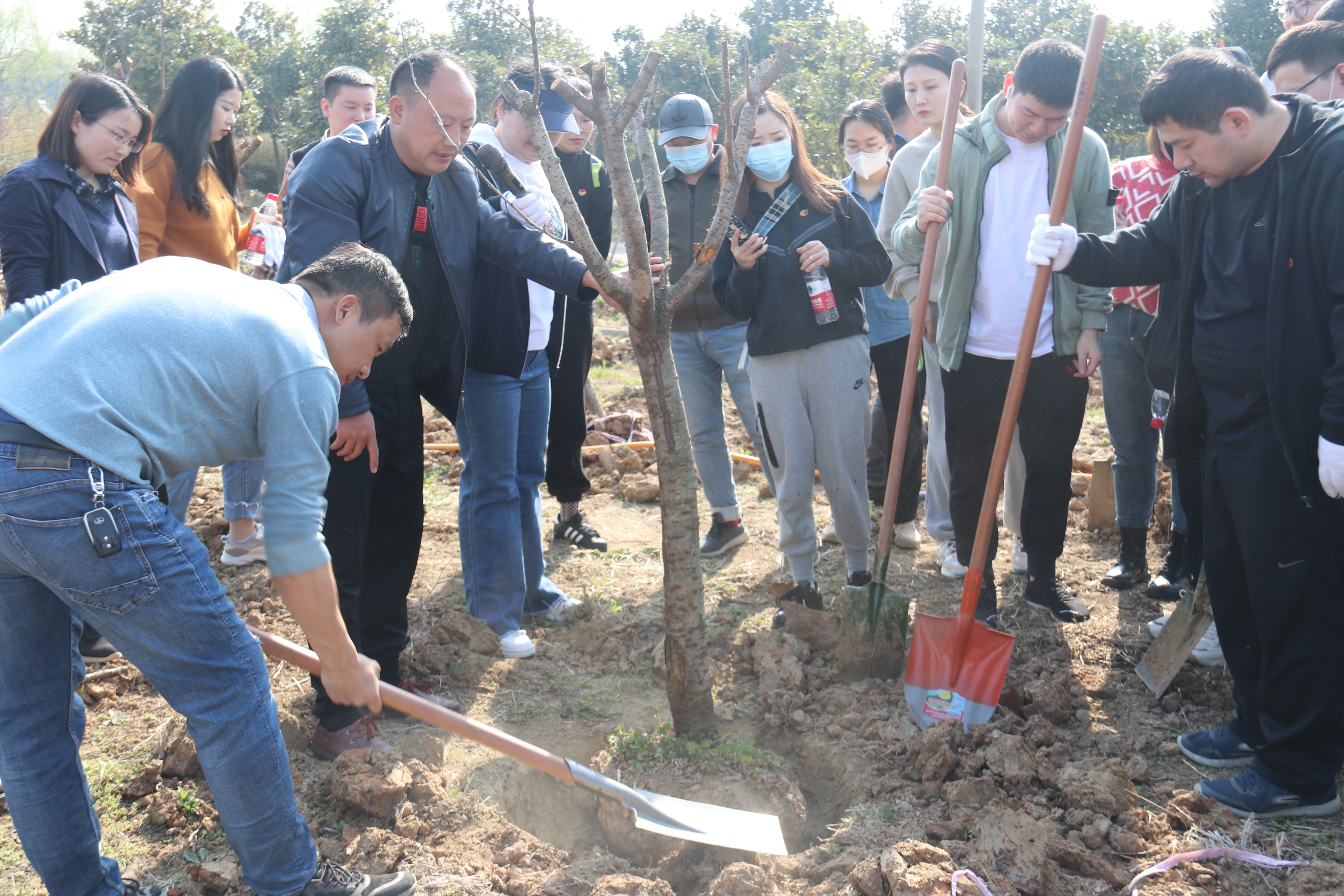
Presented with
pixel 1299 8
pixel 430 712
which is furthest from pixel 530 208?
pixel 1299 8

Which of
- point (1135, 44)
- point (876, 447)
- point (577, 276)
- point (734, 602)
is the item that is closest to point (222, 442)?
point (577, 276)

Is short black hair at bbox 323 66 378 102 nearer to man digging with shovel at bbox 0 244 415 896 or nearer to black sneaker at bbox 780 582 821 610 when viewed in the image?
man digging with shovel at bbox 0 244 415 896

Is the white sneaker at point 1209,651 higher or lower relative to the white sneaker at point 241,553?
lower

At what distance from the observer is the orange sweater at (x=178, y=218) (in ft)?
12.8

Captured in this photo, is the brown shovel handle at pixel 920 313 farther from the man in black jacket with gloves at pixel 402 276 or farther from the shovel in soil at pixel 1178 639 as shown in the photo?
the man in black jacket with gloves at pixel 402 276

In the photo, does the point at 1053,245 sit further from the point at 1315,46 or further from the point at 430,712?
the point at 430,712

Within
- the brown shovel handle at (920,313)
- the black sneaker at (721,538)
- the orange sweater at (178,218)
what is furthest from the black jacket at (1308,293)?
the orange sweater at (178,218)

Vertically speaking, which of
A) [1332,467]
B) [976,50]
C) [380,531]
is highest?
[976,50]

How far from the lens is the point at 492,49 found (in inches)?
719

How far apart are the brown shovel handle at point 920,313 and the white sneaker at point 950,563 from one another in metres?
0.92

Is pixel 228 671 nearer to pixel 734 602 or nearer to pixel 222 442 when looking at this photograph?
pixel 222 442

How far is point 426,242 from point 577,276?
0.53 m

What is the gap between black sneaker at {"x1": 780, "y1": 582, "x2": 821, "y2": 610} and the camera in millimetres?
3875

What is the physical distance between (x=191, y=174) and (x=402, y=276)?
161 cm
